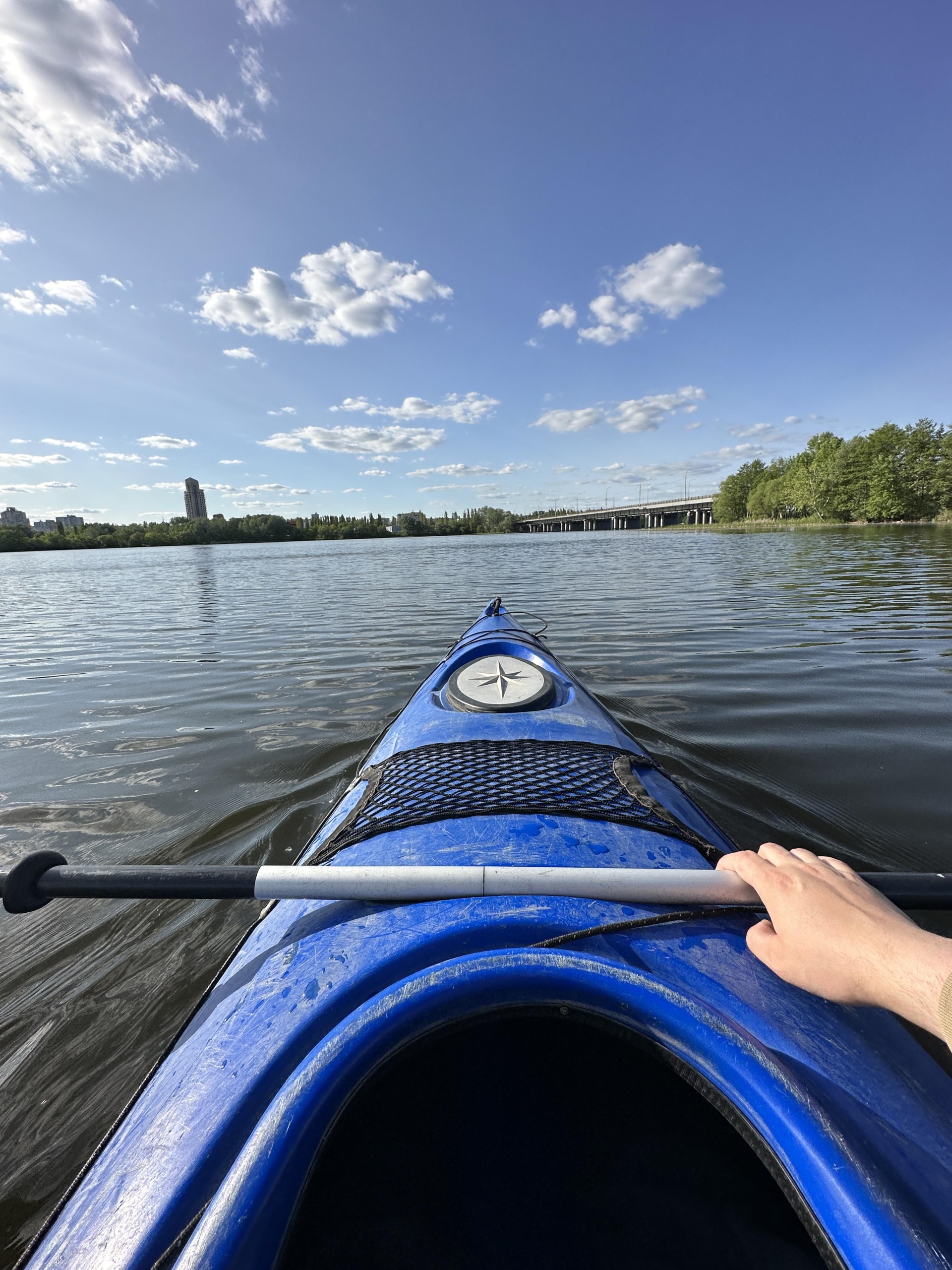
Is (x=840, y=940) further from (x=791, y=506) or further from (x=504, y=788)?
(x=791, y=506)

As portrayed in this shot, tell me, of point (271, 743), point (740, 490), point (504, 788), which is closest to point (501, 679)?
point (504, 788)

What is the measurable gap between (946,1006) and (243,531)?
10125 cm

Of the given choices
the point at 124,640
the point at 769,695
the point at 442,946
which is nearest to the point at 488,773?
the point at 442,946

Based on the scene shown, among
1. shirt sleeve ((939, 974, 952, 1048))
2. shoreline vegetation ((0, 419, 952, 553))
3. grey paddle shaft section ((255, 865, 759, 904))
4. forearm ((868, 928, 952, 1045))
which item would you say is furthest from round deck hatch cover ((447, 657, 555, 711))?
shoreline vegetation ((0, 419, 952, 553))

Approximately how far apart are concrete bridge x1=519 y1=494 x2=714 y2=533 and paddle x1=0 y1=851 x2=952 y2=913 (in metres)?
95.5

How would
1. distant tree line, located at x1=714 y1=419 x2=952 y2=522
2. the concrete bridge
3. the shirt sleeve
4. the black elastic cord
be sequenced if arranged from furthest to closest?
the concrete bridge
distant tree line, located at x1=714 y1=419 x2=952 y2=522
the black elastic cord
the shirt sleeve

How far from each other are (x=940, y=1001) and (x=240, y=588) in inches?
790

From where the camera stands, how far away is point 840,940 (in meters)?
1.10

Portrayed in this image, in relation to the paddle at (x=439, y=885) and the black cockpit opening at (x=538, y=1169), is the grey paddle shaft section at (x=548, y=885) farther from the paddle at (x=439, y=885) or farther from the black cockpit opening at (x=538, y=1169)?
the black cockpit opening at (x=538, y=1169)

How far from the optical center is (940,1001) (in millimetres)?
889

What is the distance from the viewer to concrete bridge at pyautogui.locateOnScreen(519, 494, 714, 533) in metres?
94.9

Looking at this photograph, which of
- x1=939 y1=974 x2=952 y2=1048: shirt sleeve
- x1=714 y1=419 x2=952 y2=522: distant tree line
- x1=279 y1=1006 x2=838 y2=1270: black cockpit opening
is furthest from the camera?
x1=714 y1=419 x2=952 y2=522: distant tree line

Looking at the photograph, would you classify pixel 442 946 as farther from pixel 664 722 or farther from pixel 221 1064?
pixel 664 722

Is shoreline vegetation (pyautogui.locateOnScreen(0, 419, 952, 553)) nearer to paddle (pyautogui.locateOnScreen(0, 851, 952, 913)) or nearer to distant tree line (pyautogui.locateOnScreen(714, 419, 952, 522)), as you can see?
distant tree line (pyautogui.locateOnScreen(714, 419, 952, 522))
